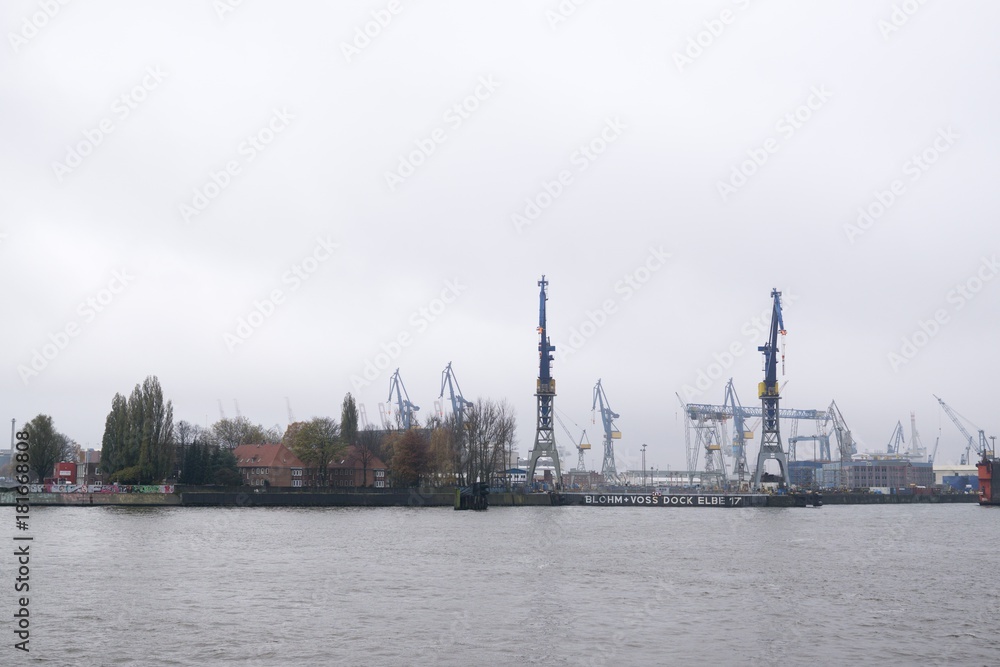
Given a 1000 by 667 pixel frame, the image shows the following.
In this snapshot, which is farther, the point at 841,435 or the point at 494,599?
the point at 841,435

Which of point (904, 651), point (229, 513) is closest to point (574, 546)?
point (904, 651)

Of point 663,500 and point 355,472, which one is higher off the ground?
point 355,472

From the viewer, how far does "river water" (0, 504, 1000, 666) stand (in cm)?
2117

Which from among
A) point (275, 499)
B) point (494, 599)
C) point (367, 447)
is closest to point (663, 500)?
point (367, 447)

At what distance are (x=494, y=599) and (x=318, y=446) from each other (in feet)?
242

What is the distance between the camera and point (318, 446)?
99500mm

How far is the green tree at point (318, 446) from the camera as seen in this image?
323 ft

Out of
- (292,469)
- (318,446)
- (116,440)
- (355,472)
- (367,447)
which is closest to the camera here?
(116,440)

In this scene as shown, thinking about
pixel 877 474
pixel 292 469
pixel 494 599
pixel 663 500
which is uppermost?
pixel 877 474

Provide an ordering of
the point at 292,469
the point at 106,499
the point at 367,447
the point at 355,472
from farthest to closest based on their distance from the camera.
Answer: the point at 355,472 < the point at 367,447 < the point at 292,469 < the point at 106,499

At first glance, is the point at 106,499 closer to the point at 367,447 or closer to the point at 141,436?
the point at 141,436

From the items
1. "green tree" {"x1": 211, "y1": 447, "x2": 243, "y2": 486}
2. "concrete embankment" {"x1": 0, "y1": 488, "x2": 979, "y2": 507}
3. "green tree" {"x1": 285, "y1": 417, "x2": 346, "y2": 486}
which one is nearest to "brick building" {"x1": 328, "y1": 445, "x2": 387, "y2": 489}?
"green tree" {"x1": 285, "y1": 417, "x2": 346, "y2": 486}

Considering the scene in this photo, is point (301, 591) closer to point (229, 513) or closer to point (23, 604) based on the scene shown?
point (23, 604)

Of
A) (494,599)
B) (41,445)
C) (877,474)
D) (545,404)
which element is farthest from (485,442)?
(877,474)
